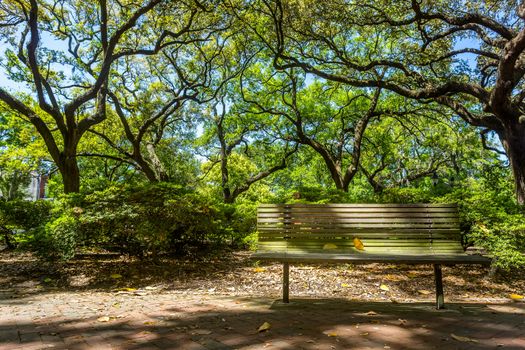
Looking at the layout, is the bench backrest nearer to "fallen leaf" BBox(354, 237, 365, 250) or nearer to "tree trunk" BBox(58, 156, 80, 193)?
"fallen leaf" BBox(354, 237, 365, 250)

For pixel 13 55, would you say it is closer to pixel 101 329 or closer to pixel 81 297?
pixel 81 297

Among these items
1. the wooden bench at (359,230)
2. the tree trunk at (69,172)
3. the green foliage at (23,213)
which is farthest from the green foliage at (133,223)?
the tree trunk at (69,172)

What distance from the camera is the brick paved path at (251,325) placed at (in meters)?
2.82

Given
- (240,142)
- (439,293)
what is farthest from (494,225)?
(240,142)

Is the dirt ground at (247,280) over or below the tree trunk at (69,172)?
below

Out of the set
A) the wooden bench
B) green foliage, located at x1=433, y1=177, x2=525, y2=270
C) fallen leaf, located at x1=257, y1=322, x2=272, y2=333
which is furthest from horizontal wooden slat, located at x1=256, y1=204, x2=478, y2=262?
green foliage, located at x1=433, y1=177, x2=525, y2=270

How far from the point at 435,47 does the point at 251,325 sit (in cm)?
1055

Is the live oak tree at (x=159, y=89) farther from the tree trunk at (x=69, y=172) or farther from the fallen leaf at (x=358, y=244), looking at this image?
the fallen leaf at (x=358, y=244)

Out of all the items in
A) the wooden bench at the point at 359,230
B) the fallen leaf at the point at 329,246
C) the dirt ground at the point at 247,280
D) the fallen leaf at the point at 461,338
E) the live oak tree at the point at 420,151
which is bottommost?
the dirt ground at the point at 247,280

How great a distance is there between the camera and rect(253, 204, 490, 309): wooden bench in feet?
14.5

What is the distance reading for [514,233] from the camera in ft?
18.2

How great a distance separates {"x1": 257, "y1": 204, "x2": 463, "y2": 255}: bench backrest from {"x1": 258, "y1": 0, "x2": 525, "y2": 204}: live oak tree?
15.8 feet

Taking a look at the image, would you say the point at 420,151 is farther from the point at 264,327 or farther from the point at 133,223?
the point at 264,327

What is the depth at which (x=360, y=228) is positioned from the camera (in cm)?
462
